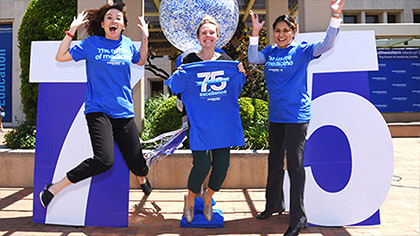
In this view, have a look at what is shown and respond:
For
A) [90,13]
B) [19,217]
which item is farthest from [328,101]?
[19,217]

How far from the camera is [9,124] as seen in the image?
16.5m

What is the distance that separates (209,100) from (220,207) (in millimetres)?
1521

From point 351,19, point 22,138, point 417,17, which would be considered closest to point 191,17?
point 22,138

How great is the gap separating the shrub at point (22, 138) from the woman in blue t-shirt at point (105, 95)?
2.52 m

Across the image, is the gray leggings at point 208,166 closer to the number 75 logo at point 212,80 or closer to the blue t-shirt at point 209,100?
the blue t-shirt at point 209,100

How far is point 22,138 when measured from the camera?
17.0 feet

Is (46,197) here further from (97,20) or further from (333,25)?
(333,25)

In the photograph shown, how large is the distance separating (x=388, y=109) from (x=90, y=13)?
43.3 ft

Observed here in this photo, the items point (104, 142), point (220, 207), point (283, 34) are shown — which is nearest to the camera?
point (104, 142)

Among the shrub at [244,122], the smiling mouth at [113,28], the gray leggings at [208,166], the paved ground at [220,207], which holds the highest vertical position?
the smiling mouth at [113,28]

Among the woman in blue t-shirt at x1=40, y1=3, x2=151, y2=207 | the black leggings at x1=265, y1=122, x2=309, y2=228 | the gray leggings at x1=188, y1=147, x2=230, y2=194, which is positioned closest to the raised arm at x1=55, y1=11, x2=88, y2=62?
the woman in blue t-shirt at x1=40, y1=3, x2=151, y2=207

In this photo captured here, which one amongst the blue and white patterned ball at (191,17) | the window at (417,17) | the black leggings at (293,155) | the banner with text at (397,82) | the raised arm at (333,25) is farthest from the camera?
the window at (417,17)

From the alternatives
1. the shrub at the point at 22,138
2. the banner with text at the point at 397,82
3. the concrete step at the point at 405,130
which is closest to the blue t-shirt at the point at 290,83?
the shrub at the point at 22,138

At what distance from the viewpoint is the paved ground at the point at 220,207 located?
305 cm
